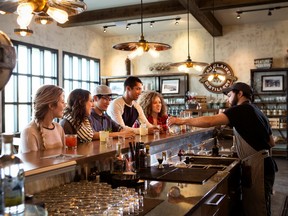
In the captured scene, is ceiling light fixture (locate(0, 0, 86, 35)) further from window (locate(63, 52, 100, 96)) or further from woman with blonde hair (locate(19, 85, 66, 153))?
window (locate(63, 52, 100, 96))

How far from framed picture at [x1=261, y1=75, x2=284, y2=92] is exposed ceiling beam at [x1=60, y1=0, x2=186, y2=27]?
11.3 ft

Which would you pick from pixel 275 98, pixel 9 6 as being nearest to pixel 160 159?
pixel 9 6

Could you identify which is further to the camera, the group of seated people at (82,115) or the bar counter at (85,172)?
the group of seated people at (82,115)

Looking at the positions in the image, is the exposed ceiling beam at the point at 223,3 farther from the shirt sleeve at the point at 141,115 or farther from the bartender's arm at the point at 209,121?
the bartender's arm at the point at 209,121

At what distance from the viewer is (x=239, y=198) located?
11.8ft

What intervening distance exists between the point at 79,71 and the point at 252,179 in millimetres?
7684

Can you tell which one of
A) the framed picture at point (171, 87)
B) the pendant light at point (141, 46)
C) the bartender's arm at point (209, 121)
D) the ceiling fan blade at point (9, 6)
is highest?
the ceiling fan blade at point (9, 6)

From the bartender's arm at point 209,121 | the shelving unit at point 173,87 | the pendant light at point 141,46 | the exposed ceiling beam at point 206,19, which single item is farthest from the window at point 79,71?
the bartender's arm at point 209,121

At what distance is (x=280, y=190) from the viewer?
20.1 feet

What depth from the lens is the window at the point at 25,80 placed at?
7895mm

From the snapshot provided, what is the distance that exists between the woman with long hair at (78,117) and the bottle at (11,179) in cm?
183

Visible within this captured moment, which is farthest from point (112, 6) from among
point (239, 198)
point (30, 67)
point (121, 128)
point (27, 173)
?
point (27, 173)

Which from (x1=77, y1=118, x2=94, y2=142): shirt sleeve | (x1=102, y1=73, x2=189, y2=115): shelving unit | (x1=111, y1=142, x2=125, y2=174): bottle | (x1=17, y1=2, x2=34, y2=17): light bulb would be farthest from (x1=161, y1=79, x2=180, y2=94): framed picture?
(x1=111, y1=142, x2=125, y2=174): bottle

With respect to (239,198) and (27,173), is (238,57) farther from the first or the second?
(27,173)
